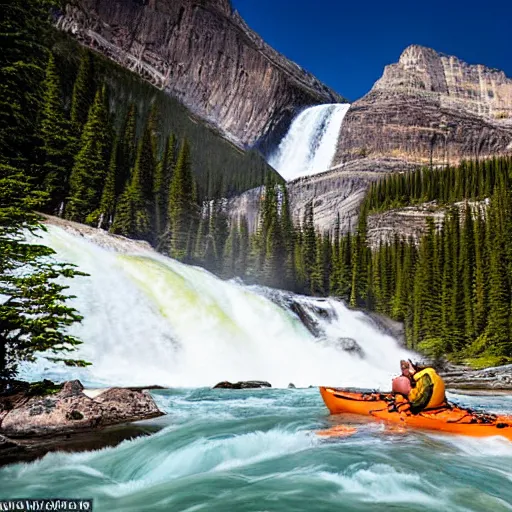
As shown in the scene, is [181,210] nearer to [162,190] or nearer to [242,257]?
[162,190]

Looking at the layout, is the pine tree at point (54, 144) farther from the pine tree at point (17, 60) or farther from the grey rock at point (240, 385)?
the grey rock at point (240, 385)

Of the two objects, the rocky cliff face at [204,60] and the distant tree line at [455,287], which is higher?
the rocky cliff face at [204,60]

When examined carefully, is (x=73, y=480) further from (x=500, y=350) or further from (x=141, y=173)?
(x=141, y=173)

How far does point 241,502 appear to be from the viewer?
6.42 m

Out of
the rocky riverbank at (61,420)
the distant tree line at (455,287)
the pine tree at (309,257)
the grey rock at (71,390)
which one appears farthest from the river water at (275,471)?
the pine tree at (309,257)

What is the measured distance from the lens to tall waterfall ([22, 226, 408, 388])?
19.3m

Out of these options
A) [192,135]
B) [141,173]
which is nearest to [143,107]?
[192,135]

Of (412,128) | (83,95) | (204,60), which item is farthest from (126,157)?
(412,128)

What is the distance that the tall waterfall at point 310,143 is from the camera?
341 ft

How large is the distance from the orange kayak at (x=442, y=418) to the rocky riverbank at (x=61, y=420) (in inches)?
221

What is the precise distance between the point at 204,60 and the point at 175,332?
10051 cm

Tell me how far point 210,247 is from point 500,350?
3017 centimetres

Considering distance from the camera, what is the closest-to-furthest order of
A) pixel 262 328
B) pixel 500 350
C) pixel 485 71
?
pixel 262 328 < pixel 500 350 < pixel 485 71

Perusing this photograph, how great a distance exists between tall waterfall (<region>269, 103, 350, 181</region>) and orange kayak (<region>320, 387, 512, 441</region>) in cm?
9273
